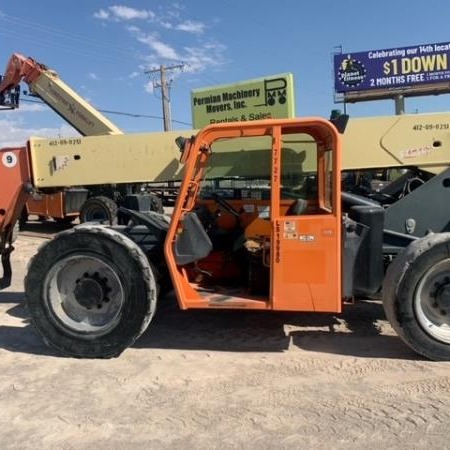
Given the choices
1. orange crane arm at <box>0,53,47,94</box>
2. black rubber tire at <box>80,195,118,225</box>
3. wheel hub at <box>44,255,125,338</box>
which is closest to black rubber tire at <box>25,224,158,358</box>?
wheel hub at <box>44,255,125,338</box>

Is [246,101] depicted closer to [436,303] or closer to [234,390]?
[436,303]

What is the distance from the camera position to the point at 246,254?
Answer: 5.55 metres

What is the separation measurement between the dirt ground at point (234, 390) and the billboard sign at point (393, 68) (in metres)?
41.4

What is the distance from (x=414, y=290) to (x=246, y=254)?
5.19ft

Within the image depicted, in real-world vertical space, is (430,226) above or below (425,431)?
above

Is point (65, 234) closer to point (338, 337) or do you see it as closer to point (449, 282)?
point (338, 337)

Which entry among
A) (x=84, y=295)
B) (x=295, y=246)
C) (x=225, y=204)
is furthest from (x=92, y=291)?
(x=295, y=246)

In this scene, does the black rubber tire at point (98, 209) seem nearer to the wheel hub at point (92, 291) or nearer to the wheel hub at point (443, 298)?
the wheel hub at point (92, 291)

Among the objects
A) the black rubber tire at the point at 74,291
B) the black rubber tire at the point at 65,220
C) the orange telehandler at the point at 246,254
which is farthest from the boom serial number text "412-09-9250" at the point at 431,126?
the black rubber tire at the point at 65,220

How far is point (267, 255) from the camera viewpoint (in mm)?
→ 5148

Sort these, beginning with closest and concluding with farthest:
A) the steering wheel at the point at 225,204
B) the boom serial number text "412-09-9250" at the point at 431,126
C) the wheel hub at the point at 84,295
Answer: the wheel hub at the point at 84,295
the steering wheel at the point at 225,204
the boom serial number text "412-09-9250" at the point at 431,126

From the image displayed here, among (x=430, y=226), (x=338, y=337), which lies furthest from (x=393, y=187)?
(x=338, y=337)

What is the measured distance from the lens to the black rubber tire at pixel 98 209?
13930 mm

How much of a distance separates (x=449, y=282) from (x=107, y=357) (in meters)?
3.02
